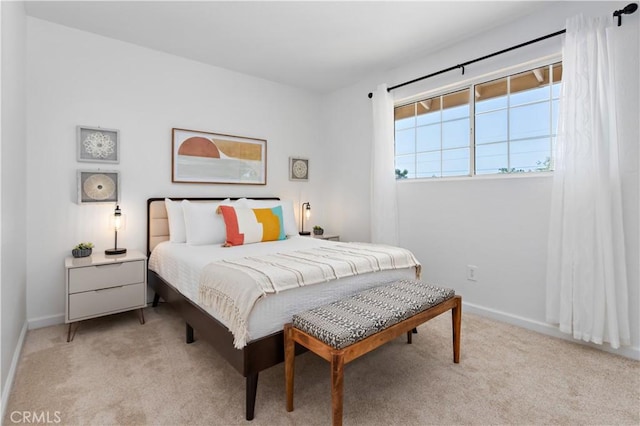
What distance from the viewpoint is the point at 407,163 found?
12.3 feet

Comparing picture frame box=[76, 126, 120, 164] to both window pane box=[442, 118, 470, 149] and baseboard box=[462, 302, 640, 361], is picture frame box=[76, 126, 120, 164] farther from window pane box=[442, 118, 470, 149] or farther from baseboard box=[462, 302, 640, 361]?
baseboard box=[462, 302, 640, 361]

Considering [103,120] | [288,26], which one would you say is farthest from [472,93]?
[103,120]

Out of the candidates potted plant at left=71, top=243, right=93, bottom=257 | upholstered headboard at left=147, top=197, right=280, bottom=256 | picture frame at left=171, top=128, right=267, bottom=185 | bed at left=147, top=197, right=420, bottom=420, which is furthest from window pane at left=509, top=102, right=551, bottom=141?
potted plant at left=71, top=243, right=93, bottom=257

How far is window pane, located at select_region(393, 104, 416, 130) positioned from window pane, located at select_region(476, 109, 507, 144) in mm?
758

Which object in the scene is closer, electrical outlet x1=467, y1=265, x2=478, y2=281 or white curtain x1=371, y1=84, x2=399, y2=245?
electrical outlet x1=467, y1=265, x2=478, y2=281

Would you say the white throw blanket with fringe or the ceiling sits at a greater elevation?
the ceiling

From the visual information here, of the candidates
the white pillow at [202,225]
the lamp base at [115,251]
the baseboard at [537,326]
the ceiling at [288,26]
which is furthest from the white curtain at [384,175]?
the lamp base at [115,251]

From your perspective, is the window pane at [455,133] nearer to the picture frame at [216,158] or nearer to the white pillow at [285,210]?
the white pillow at [285,210]

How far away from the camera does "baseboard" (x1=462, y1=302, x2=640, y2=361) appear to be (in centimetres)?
223

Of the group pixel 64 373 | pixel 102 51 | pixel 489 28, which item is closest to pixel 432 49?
pixel 489 28

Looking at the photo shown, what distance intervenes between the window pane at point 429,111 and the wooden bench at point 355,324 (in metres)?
2.12

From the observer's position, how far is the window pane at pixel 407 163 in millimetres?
3684

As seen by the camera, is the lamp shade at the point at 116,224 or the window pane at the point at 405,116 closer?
the lamp shade at the point at 116,224

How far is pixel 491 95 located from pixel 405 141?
1.01 m
